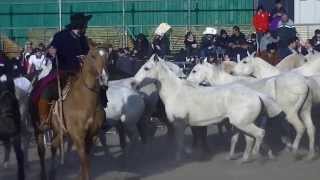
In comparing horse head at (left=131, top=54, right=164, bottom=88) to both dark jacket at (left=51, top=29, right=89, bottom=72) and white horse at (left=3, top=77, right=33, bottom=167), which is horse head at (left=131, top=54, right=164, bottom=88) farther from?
dark jacket at (left=51, top=29, right=89, bottom=72)

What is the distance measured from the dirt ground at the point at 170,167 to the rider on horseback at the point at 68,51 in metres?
1.46

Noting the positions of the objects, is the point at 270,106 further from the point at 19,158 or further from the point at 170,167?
the point at 19,158

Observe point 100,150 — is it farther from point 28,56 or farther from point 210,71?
point 28,56

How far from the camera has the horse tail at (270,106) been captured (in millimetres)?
15320

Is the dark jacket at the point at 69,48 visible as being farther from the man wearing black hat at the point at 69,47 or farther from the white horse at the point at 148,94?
the white horse at the point at 148,94

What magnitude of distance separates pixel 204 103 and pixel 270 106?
1.18m

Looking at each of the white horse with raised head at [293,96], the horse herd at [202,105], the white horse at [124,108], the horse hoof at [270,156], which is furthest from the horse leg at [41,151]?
the white horse with raised head at [293,96]

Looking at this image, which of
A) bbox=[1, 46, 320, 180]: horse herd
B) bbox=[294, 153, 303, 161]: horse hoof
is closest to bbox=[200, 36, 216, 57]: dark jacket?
bbox=[1, 46, 320, 180]: horse herd

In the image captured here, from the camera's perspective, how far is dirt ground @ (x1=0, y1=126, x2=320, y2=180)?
13.7m

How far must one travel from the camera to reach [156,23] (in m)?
31.2

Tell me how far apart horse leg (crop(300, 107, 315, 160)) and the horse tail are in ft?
2.30

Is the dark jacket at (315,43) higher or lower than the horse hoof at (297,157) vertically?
higher

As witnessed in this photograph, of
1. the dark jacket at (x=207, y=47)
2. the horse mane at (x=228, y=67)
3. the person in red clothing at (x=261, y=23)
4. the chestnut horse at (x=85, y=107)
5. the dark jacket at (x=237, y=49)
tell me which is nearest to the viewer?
the chestnut horse at (x=85, y=107)

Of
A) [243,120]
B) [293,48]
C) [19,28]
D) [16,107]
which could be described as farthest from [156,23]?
[16,107]
